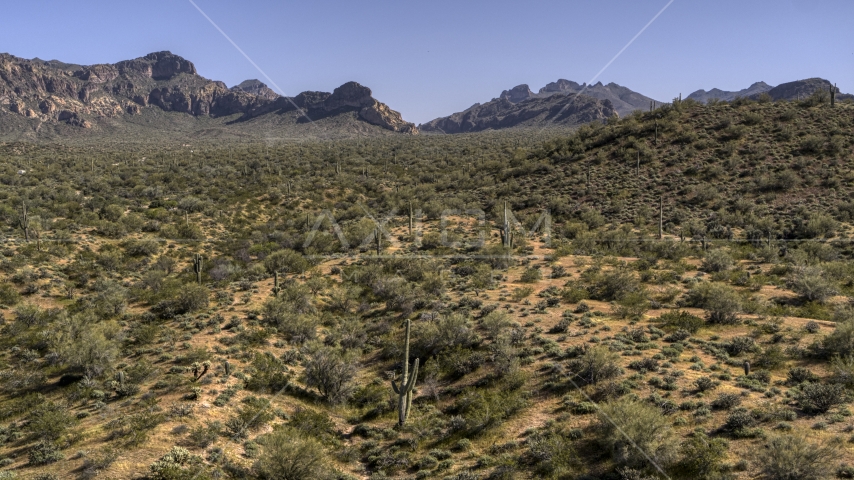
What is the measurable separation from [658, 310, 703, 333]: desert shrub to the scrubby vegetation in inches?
5.0

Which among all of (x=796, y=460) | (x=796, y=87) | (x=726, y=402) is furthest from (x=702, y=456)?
(x=796, y=87)

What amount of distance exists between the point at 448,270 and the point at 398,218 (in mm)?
16999

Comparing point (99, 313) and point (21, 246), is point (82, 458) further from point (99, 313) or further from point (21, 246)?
point (21, 246)

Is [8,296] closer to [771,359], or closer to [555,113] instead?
[771,359]

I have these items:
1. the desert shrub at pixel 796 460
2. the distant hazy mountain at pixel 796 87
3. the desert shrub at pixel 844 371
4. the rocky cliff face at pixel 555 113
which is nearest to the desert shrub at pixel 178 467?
the desert shrub at pixel 796 460

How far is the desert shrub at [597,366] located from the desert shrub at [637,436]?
8.39 ft

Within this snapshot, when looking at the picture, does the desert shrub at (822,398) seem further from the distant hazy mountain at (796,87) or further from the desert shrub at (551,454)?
the distant hazy mountain at (796,87)

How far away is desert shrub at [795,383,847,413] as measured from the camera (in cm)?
1112

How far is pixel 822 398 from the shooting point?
11.3 m

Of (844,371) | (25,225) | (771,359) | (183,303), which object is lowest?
(771,359)

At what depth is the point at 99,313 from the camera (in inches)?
720

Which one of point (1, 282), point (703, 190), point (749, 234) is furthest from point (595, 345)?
point (703, 190)

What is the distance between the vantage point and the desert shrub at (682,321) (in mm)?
17344

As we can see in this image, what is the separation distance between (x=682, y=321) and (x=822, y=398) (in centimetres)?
648
